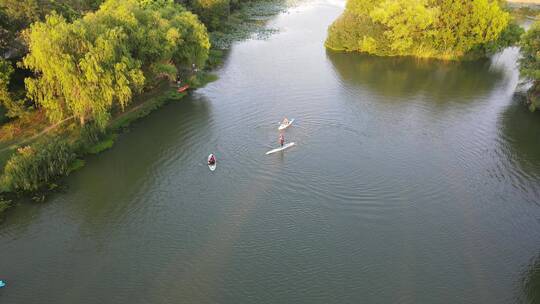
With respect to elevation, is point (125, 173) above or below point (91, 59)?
below

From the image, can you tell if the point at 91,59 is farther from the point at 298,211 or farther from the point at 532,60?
the point at 532,60

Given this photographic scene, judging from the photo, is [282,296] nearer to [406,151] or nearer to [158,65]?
[406,151]

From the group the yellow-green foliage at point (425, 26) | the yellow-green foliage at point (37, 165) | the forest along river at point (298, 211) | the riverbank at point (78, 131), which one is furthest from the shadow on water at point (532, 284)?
the yellow-green foliage at point (425, 26)

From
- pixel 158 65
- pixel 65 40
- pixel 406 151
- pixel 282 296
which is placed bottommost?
pixel 282 296

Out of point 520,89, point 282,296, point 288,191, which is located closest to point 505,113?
point 520,89

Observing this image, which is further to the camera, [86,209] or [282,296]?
[86,209]

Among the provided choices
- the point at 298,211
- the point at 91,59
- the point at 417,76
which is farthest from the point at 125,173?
the point at 417,76
